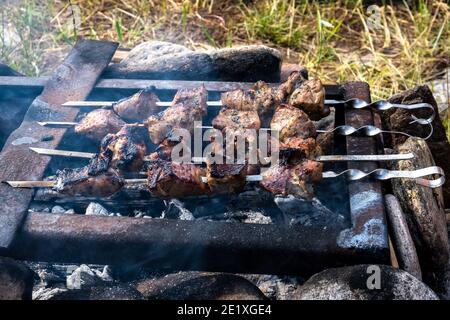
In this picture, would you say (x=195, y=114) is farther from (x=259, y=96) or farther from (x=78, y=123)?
(x=78, y=123)

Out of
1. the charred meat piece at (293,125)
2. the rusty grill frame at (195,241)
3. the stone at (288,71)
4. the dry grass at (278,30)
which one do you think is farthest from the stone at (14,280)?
the dry grass at (278,30)

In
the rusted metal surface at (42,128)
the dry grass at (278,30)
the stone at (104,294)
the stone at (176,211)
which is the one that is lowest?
the dry grass at (278,30)

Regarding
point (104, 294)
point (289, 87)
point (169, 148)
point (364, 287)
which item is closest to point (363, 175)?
point (364, 287)

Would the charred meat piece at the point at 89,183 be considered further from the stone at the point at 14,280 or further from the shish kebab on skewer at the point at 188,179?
the stone at the point at 14,280

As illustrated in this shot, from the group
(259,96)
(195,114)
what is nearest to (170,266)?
(195,114)

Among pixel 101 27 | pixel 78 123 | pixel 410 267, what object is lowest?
pixel 101 27
